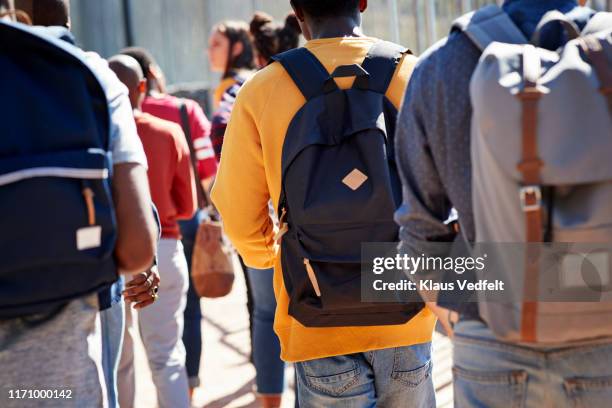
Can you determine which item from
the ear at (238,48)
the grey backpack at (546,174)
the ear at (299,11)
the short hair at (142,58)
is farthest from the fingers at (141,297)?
the ear at (238,48)

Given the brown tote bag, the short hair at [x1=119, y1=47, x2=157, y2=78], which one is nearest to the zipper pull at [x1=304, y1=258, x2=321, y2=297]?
the brown tote bag

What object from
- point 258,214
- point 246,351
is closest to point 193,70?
point 246,351

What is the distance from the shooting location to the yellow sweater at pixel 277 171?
282 cm

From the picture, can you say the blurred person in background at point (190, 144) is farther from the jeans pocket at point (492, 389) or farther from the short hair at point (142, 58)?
the jeans pocket at point (492, 389)

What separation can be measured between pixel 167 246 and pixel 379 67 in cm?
196

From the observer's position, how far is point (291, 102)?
2.80 metres

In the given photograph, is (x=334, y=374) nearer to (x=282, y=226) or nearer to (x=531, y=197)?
(x=282, y=226)

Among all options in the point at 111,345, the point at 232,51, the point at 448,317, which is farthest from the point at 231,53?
the point at 448,317

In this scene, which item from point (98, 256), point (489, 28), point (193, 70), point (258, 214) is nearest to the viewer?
point (489, 28)

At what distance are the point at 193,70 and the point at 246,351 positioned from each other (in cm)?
607

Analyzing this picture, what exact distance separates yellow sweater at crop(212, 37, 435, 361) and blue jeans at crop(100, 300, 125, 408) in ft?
1.82

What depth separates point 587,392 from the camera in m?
1.95

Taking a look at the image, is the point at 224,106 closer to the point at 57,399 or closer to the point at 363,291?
the point at 363,291

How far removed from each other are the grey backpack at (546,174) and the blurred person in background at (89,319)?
0.89 m
